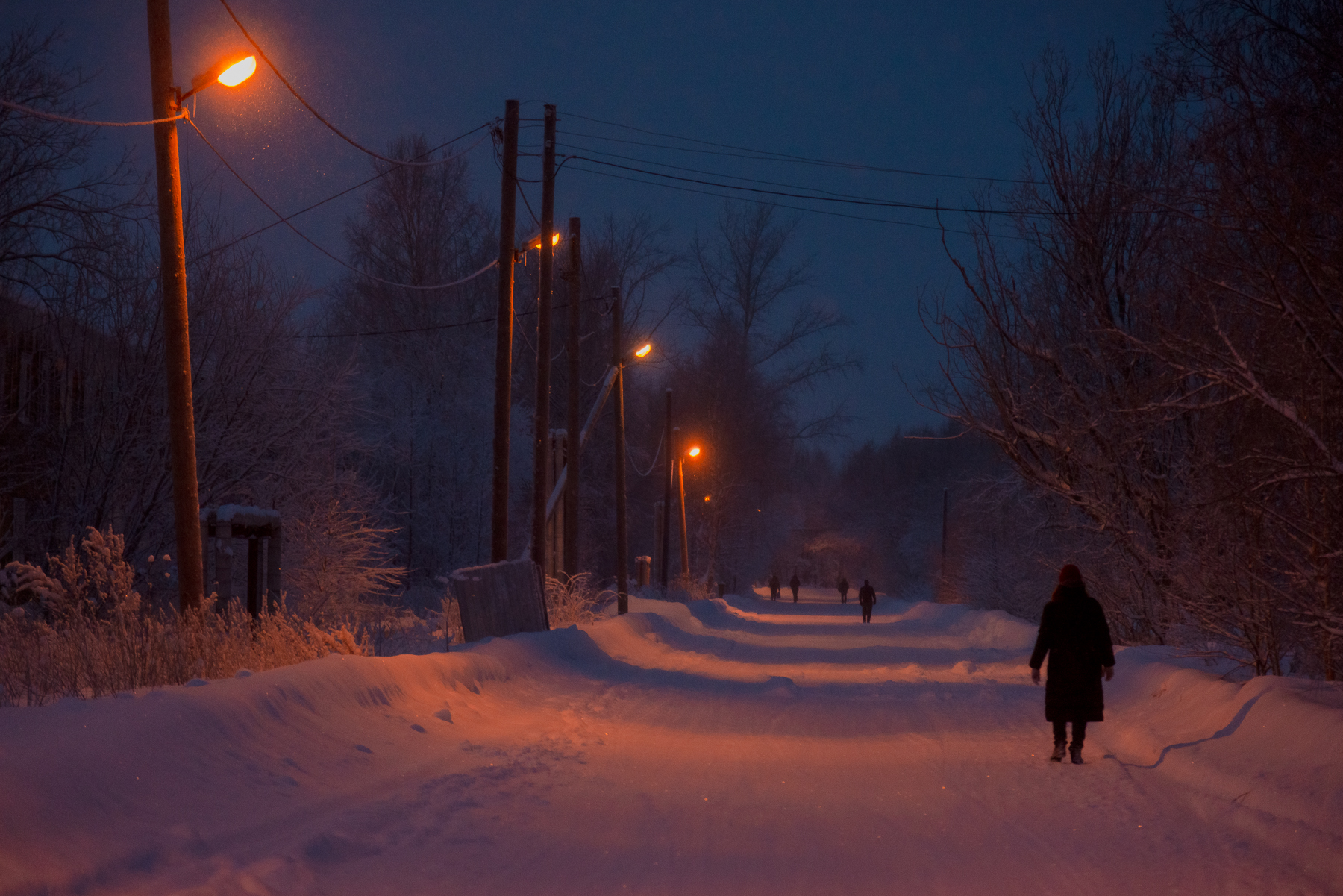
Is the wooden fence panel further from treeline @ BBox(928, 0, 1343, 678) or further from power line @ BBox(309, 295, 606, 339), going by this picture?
power line @ BBox(309, 295, 606, 339)

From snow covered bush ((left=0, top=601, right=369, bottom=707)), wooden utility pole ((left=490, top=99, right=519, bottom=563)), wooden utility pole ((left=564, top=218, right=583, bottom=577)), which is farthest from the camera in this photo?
wooden utility pole ((left=564, top=218, right=583, bottom=577))

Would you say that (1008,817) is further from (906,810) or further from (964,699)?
(964,699)

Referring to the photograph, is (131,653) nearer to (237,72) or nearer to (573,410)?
(237,72)

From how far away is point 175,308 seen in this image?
11.6 metres

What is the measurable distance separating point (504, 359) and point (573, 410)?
659 centimetres

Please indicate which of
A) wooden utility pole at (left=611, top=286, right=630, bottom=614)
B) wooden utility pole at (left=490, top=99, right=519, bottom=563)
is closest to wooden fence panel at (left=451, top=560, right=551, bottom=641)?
wooden utility pole at (left=490, top=99, right=519, bottom=563)

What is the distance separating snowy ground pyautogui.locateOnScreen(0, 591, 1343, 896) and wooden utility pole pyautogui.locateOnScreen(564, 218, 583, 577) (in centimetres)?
1176

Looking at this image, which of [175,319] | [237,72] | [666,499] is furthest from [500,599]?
[666,499]

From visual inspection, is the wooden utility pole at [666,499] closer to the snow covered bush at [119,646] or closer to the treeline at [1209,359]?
the treeline at [1209,359]

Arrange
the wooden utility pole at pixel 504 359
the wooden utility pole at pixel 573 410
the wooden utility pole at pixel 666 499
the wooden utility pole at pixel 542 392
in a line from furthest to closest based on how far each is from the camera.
→ the wooden utility pole at pixel 666 499, the wooden utility pole at pixel 573 410, the wooden utility pole at pixel 542 392, the wooden utility pole at pixel 504 359

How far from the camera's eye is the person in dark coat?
9383mm

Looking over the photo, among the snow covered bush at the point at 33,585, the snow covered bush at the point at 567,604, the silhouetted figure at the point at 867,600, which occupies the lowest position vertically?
the silhouetted figure at the point at 867,600

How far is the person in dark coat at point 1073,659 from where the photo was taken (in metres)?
9.38

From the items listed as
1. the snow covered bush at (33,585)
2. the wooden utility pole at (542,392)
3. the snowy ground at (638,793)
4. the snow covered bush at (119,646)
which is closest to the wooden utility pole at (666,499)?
the wooden utility pole at (542,392)
